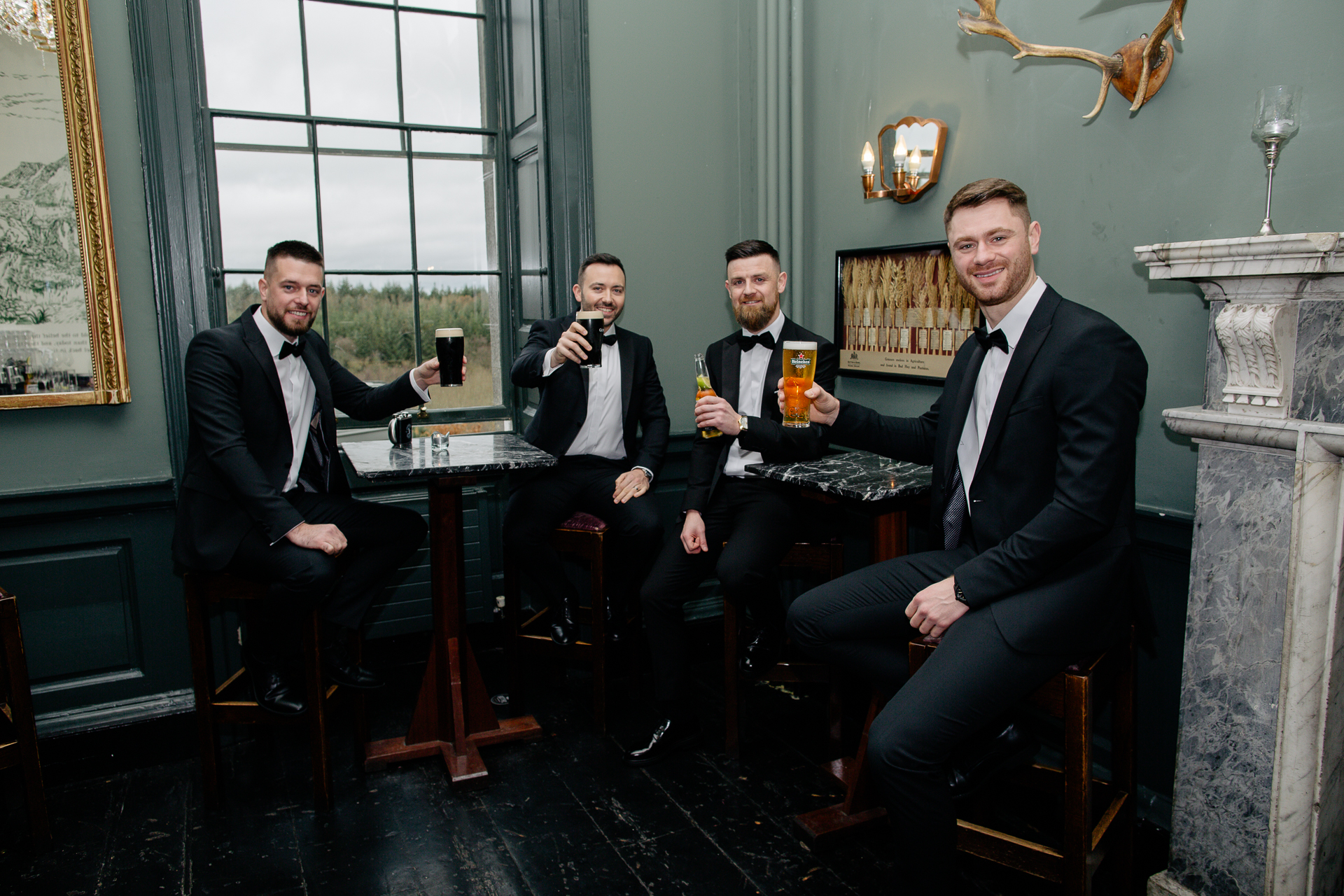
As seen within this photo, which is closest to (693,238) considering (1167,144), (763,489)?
(763,489)

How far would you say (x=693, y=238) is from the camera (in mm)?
3846

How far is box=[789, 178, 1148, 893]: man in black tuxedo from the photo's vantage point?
5.81 feet

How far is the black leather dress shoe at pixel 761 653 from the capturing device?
2.79m

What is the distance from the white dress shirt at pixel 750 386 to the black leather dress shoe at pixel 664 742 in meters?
0.91

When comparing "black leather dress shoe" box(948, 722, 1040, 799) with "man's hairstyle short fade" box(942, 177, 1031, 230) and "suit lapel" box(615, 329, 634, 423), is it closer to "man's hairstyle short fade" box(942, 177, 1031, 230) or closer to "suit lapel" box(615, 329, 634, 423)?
"man's hairstyle short fade" box(942, 177, 1031, 230)

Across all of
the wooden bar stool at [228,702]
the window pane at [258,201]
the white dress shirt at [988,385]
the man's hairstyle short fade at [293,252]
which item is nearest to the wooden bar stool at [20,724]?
the wooden bar stool at [228,702]

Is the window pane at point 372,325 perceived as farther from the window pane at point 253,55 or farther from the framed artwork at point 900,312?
the framed artwork at point 900,312

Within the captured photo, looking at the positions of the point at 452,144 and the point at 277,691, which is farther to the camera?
the point at 452,144

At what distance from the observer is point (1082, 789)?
1785 mm

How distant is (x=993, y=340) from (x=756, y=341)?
47.3 inches

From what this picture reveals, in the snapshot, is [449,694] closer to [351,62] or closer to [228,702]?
[228,702]

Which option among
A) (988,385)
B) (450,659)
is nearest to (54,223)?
(450,659)

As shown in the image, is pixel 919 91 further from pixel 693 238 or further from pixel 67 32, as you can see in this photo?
pixel 67 32

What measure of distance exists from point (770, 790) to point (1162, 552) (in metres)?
1.35
